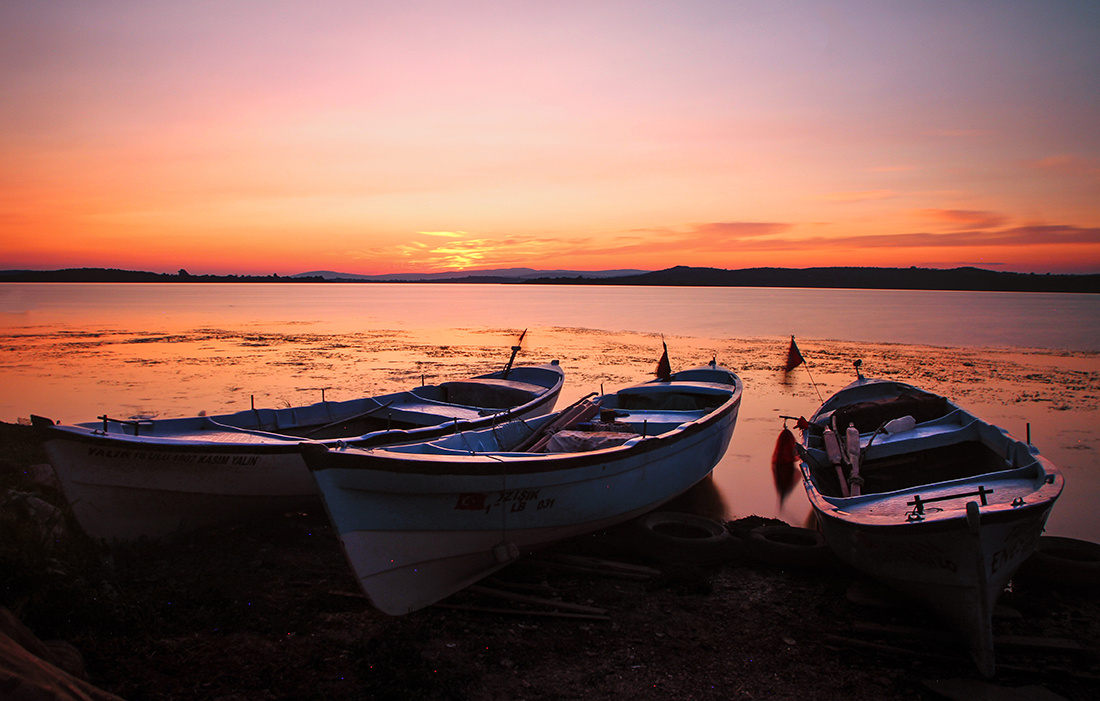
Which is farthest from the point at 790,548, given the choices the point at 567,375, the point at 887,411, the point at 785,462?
the point at 567,375

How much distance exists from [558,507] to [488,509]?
99 cm

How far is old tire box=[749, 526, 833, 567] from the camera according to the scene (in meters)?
7.97

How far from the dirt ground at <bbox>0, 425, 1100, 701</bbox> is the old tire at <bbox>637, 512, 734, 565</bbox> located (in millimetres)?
104

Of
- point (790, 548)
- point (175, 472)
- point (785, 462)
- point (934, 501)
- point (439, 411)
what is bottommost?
point (785, 462)

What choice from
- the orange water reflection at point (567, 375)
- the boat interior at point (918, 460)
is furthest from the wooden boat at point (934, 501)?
the orange water reflection at point (567, 375)

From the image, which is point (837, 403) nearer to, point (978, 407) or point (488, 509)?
point (488, 509)

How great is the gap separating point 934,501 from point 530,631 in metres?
4.68

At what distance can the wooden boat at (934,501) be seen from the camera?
5793 millimetres

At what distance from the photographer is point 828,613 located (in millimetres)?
6949

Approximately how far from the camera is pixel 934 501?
703 centimetres

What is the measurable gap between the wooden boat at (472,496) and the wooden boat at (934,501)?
2.35 meters

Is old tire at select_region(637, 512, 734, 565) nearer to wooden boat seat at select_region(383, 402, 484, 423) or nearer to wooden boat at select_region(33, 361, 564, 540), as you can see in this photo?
wooden boat at select_region(33, 361, 564, 540)

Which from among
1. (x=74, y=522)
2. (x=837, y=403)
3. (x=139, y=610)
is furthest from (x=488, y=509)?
(x=837, y=403)

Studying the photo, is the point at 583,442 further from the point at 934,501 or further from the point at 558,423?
the point at 934,501
